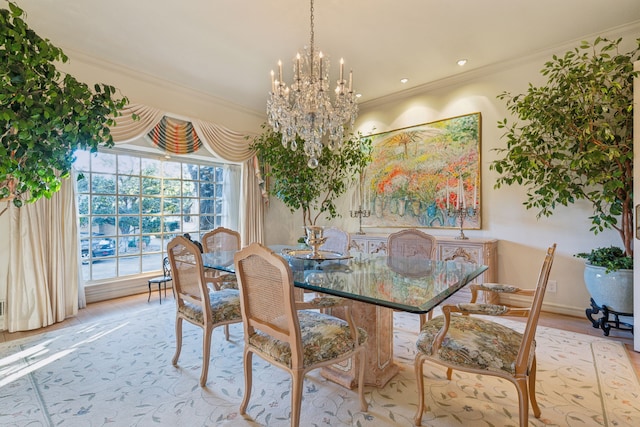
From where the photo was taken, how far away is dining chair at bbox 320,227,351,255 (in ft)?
9.81

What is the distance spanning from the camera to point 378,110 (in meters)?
4.50

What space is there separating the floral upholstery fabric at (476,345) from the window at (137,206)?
159 inches

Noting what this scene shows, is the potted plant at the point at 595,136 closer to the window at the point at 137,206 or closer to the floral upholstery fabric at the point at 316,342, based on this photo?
the floral upholstery fabric at the point at 316,342

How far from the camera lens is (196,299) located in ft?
6.70

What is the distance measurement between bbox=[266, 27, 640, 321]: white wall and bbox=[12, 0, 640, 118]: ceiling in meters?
0.21

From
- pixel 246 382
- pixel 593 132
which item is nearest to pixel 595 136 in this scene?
pixel 593 132

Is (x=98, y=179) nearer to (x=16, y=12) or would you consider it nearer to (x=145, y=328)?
(x=145, y=328)

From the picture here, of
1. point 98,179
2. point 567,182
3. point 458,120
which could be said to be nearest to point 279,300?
point 567,182

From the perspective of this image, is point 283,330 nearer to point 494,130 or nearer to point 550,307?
point 550,307

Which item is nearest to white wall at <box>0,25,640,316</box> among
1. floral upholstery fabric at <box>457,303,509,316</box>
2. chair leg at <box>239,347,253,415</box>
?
floral upholstery fabric at <box>457,303,509,316</box>

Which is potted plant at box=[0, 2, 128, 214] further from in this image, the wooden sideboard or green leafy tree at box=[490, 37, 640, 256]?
green leafy tree at box=[490, 37, 640, 256]

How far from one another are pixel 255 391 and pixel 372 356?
785mm

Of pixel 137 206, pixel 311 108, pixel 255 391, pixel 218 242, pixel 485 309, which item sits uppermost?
pixel 311 108

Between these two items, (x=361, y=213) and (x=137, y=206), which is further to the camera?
(x=361, y=213)
